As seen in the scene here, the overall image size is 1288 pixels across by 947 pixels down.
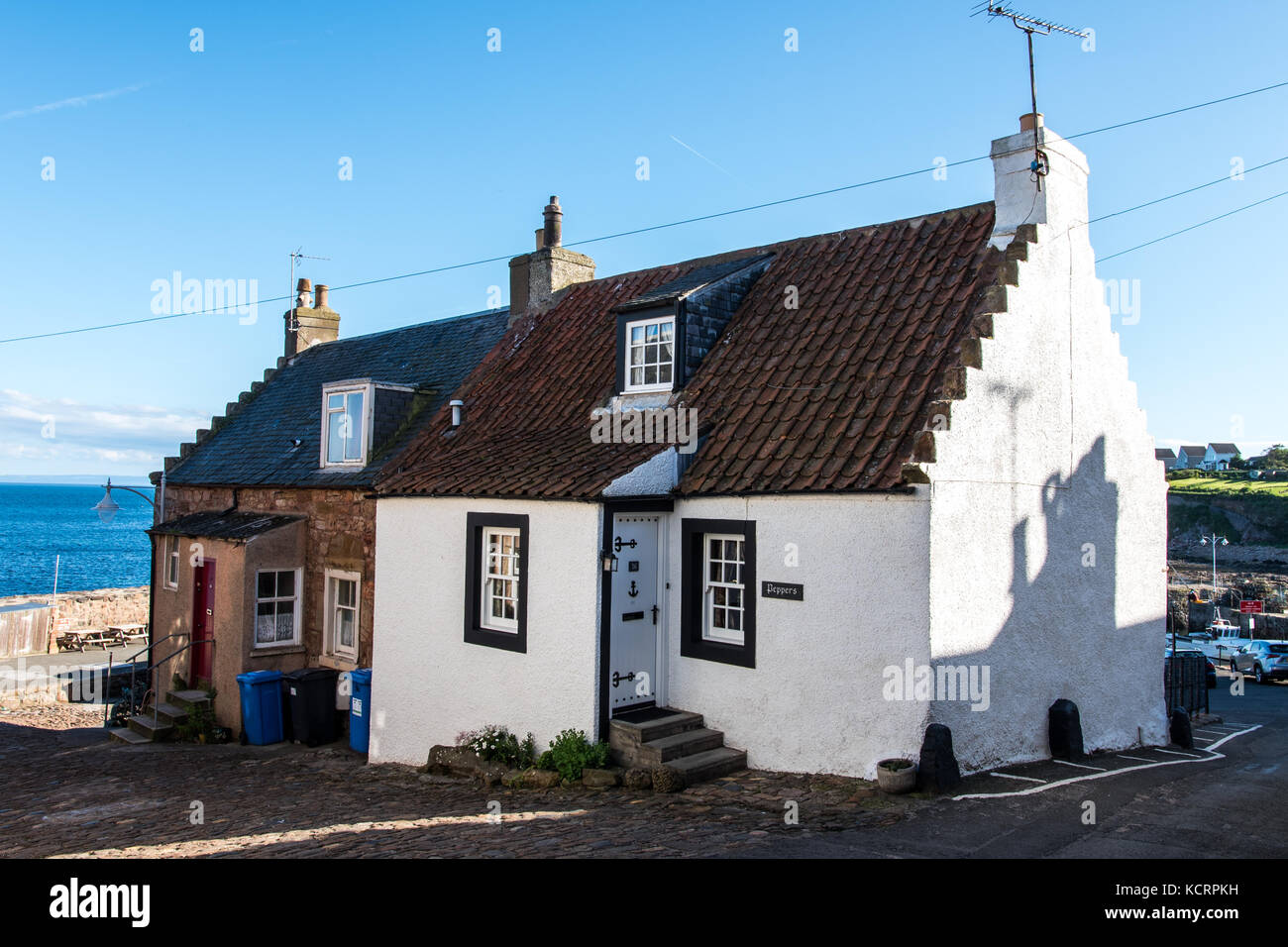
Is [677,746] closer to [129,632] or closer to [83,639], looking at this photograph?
[83,639]

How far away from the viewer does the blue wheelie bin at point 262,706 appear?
610 inches

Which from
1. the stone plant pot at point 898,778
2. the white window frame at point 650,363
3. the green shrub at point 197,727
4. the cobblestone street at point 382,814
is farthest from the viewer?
the green shrub at point 197,727

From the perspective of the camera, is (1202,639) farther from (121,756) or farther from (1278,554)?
(121,756)

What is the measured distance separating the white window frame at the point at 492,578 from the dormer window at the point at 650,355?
2876 mm

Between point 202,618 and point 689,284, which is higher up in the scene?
point 689,284

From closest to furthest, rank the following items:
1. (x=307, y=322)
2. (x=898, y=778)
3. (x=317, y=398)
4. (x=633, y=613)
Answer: (x=898, y=778) < (x=633, y=613) < (x=317, y=398) < (x=307, y=322)

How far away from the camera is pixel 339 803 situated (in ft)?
33.6

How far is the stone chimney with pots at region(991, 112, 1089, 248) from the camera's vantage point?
1072 centimetres

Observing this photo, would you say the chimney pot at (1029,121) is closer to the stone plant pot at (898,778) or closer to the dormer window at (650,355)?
the dormer window at (650,355)

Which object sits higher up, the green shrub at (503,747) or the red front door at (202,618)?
the red front door at (202,618)

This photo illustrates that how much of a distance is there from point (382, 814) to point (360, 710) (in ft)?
17.3

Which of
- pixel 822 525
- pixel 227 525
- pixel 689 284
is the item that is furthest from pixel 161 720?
pixel 822 525

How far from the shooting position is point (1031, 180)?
10.7m

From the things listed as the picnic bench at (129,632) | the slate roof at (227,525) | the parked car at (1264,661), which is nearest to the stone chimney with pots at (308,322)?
the slate roof at (227,525)
